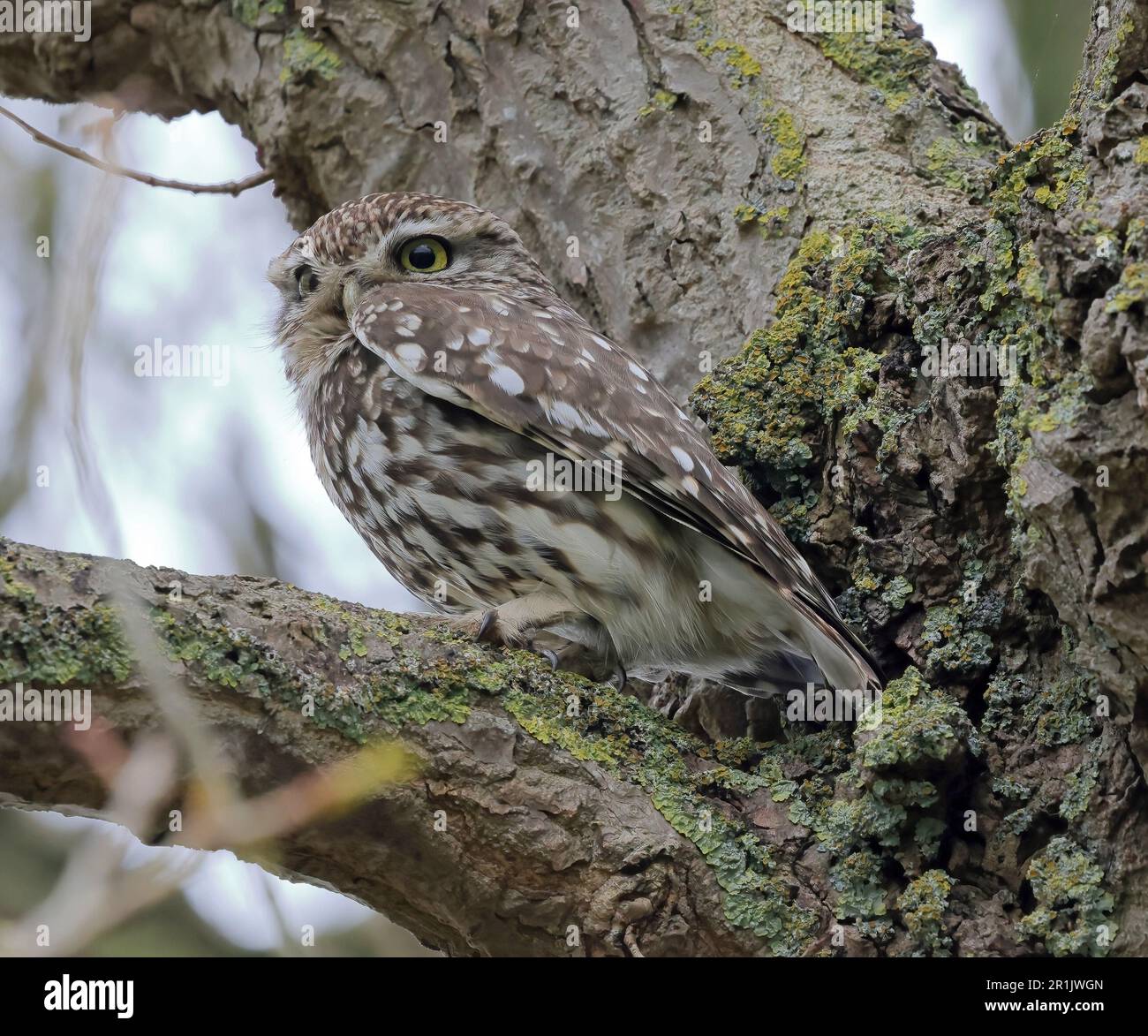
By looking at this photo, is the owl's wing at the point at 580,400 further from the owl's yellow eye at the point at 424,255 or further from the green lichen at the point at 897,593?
the owl's yellow eye at the point at 424,255

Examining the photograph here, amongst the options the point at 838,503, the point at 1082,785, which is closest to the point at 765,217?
the point at 838,503

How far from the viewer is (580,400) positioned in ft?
10.9

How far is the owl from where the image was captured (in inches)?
124

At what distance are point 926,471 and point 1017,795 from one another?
70 cm

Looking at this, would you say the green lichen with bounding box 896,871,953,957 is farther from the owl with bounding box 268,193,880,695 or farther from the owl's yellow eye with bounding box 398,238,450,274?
the owl's yellow eye with bounding box 398,238,450,274

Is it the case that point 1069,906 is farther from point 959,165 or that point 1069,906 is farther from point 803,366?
point 959,165

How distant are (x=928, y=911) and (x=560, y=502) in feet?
4.34

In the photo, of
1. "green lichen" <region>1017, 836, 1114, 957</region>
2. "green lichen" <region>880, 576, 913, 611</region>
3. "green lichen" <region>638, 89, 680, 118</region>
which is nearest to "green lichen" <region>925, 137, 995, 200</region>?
"green lichen" <region>638, 89, 680, 118</region>

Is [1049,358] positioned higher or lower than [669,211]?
lower
